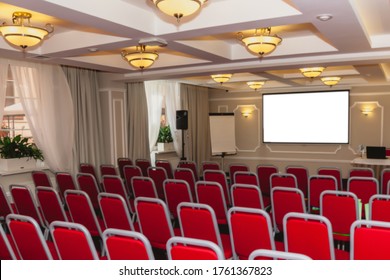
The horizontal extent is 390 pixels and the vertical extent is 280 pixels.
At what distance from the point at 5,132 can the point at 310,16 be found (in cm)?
549

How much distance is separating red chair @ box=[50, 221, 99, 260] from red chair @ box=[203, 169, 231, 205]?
9.77 feet

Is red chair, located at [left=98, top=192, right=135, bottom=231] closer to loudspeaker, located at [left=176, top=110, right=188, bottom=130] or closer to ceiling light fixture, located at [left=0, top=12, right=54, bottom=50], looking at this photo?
ceiling light fixture, located at [left=0, top=12, right=54, bottom=50]

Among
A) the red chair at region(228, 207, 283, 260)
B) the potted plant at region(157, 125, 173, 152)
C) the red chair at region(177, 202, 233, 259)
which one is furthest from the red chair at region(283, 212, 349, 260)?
the potted plant at region(157, 125, 173, 152)

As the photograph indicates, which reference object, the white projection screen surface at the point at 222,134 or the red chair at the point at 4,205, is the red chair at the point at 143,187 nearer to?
the red chair at the point at 4,205

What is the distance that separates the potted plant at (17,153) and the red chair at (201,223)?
4.18 metres

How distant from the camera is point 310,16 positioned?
350cm

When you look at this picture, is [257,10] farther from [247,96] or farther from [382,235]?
[247,96]

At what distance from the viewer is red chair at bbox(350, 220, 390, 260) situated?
7.27 ft

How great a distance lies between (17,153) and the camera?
6.14m

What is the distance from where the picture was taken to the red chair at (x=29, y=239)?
2.44 metres

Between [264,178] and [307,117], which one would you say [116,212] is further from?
[307,117]

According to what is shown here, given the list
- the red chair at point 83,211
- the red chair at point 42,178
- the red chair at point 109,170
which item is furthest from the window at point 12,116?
the red chair at point 83,211

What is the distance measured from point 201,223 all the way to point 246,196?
1134 mm

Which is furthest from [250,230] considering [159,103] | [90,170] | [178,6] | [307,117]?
[307,117]
